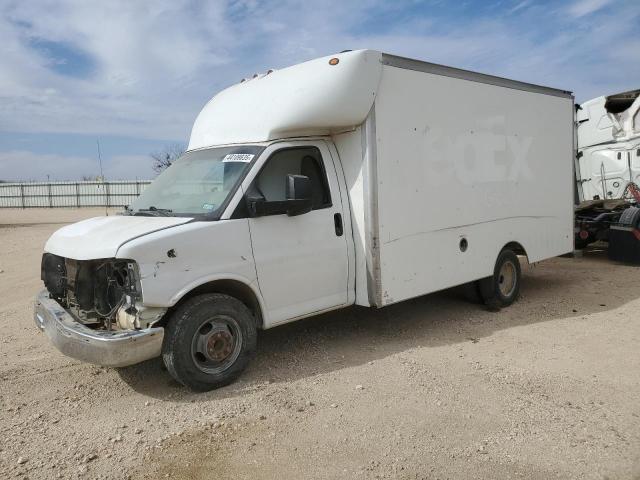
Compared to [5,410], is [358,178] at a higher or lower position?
higher

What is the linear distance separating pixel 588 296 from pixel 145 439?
6621mm

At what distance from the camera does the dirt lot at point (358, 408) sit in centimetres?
346

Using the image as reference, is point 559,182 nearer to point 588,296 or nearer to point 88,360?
point 588,296

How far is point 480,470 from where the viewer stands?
3334 mm

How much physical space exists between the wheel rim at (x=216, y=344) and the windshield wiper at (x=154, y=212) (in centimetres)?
107

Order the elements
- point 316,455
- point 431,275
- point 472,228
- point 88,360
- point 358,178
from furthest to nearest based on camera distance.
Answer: point 472,228 < point 431,275 < point 358,178 < point 88,360 < point 316,455

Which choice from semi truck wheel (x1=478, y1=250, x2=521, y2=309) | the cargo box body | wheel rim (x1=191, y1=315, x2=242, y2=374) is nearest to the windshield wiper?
wheel rim (x1=191, y1=315, x2=242, y2=374)

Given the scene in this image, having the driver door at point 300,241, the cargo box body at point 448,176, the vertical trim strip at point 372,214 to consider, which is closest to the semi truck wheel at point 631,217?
the cargo box body at point 448,176

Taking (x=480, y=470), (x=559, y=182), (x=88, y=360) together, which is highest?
(x=559, y=182)

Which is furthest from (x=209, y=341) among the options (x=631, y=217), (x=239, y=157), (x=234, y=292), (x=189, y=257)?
(x=631, y=217)

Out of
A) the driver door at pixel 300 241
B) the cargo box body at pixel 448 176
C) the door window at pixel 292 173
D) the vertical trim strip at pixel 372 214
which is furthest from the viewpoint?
the cargo box body at pixel 448 176

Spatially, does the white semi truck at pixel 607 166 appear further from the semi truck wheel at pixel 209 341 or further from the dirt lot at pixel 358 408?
the semi truck wheel at pixel 209 341

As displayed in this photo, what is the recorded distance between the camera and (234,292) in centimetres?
486

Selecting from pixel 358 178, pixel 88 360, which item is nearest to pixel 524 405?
pixel 358 178
